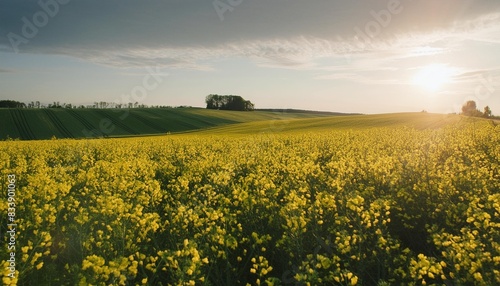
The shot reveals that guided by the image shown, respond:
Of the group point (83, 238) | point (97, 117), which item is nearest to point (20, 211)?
point (83, 238)

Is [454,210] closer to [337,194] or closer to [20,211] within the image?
[337,194]

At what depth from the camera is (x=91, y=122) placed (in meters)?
77.2

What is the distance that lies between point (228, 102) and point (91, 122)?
249 feet

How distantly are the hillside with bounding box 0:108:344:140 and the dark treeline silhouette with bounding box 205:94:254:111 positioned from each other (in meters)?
41.9

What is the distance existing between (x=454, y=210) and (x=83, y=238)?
591cm

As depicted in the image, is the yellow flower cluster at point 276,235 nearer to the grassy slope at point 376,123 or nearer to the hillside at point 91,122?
the grassy slope at point 376,123

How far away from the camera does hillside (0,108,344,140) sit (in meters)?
67.0

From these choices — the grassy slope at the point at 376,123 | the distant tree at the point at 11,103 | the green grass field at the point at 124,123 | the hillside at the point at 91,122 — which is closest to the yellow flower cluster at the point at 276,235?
the grassy slope at the point at 376,123

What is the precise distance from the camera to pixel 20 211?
660 cm

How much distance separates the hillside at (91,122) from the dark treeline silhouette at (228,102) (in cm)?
4185

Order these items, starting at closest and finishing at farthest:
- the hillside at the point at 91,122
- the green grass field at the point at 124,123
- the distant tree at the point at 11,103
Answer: the green grass field at the point at 124,123, the hillside at the point at 91,122, the distant tree at the point at 11,103

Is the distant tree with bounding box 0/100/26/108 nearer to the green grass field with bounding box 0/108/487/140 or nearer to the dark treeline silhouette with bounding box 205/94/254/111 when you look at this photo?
the green grass field with bounding box 0/108/487/140

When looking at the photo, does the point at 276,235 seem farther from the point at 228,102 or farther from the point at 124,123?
the point at 228,102

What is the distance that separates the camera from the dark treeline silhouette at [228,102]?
144 meters
